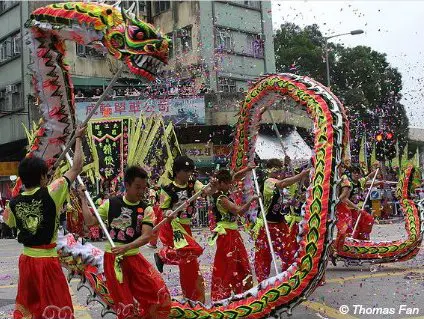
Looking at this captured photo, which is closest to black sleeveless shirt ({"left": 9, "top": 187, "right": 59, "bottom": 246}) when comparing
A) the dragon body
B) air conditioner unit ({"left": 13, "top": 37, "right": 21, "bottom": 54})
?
the dragon body

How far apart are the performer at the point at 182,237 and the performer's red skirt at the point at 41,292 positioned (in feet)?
6.99

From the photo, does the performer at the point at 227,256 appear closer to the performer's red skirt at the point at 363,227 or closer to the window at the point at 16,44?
the performer's red skirt at the point at 363,227

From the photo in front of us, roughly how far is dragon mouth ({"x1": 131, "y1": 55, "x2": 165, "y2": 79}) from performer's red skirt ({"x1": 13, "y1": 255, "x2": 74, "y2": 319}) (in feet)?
5.89

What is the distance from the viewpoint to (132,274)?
509cm

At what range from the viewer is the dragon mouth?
18.0 feet

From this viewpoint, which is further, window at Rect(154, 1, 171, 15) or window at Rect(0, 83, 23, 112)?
window at Rect(154, 1, 171, 15)

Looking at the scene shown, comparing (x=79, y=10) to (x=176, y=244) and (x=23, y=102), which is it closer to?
(x=176, y=244)

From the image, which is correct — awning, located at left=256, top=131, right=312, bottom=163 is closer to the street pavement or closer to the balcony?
the balcony

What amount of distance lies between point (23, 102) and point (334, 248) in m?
20.2

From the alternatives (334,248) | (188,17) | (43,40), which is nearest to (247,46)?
(188,17)

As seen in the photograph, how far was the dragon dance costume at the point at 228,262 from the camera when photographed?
22.5 ft

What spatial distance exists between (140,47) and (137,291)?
2.01 m

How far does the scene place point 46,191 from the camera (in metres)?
4.54

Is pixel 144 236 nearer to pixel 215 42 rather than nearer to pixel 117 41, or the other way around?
pixel 117 41
